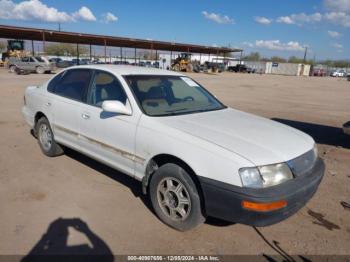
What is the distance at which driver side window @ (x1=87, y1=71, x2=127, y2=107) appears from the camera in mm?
3953

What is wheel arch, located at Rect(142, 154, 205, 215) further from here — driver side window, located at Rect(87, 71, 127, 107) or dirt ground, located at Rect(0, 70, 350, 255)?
driver side window, located at Rect(87, 71, 127, 107)

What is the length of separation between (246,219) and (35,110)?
4.23m

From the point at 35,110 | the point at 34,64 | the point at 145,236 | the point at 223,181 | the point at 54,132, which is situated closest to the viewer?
the point at 223,181

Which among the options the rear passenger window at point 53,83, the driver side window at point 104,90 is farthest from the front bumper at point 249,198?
the rear passenger window at point 53,83

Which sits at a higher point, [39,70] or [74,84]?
[74,84]

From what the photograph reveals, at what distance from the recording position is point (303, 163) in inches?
123

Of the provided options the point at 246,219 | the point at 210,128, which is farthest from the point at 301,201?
the point at 210,128

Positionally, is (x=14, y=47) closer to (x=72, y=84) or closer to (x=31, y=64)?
(x=31, y=64)

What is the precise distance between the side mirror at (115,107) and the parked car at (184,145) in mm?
11

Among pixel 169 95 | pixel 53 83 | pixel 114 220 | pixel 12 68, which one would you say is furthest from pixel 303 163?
pixel 12 68

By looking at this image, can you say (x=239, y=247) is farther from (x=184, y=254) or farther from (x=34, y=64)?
(x=34, y=64)

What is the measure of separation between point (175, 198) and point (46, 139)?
121 inches

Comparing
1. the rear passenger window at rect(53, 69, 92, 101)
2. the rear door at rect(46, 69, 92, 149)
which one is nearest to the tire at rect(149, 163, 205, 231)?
the rear door at rect(46, 69, 92, 149)

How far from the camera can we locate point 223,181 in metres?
2.76
